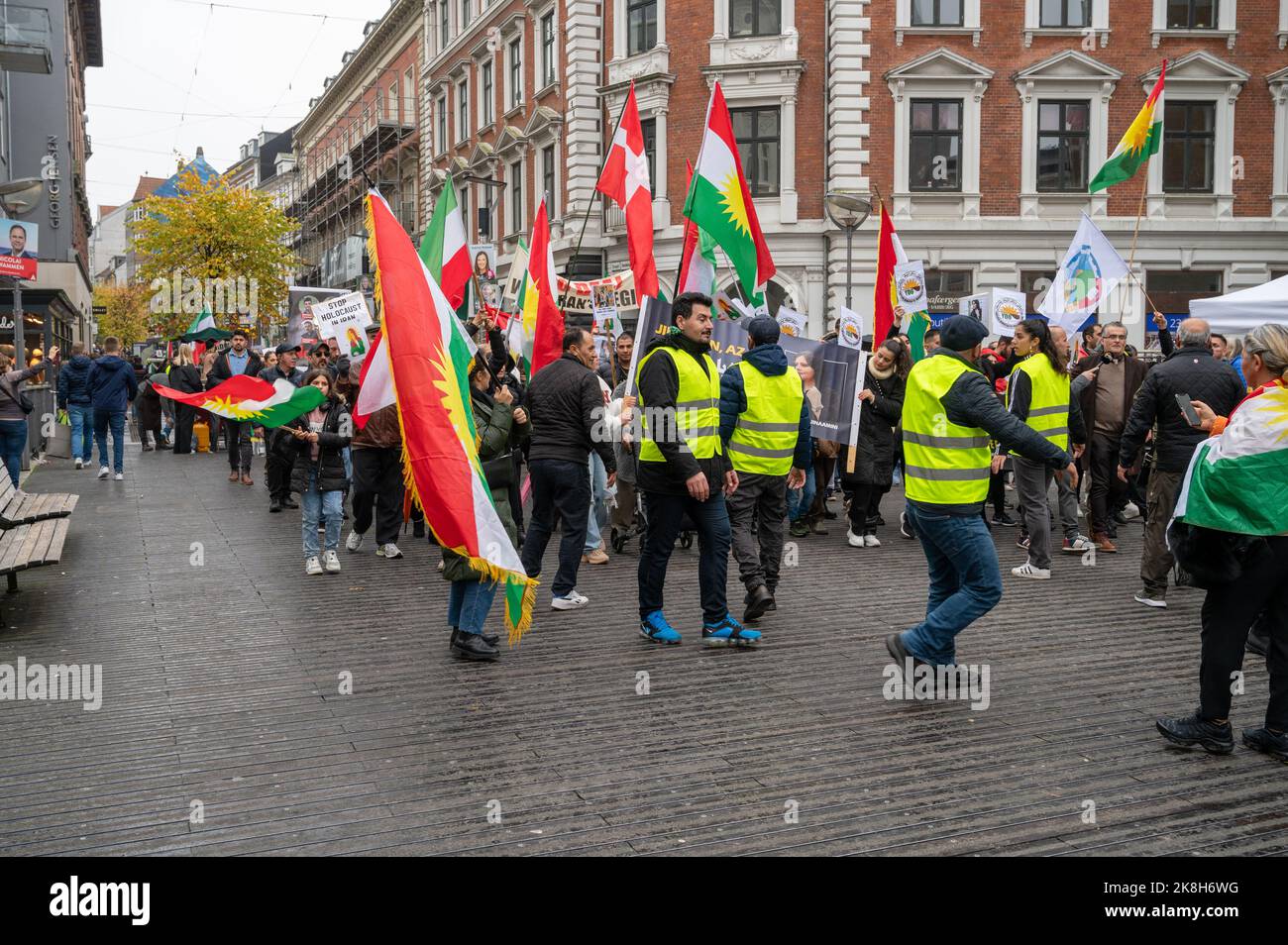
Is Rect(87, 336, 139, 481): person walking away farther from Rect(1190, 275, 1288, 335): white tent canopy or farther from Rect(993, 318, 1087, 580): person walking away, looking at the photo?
Rect(1190, 275, 1288, 335): white tent canopy

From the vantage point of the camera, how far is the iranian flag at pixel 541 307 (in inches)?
398

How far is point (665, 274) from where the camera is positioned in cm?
3048

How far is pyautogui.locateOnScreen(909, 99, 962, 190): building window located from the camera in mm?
29031

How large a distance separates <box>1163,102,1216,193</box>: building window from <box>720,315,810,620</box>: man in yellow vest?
81.1ft

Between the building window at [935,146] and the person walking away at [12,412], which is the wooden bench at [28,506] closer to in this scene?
the person walking away at [12,412]

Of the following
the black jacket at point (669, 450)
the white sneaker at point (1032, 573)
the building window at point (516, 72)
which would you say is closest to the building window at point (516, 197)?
the building window at point (516, 72)

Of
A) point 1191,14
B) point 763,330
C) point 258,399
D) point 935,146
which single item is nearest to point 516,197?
point 935,146

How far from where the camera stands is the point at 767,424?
8.05 m

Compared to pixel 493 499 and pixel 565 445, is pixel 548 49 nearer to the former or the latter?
pixel 565 445

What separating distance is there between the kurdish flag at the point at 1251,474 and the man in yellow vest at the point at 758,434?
3220mm

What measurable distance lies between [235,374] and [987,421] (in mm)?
13215
